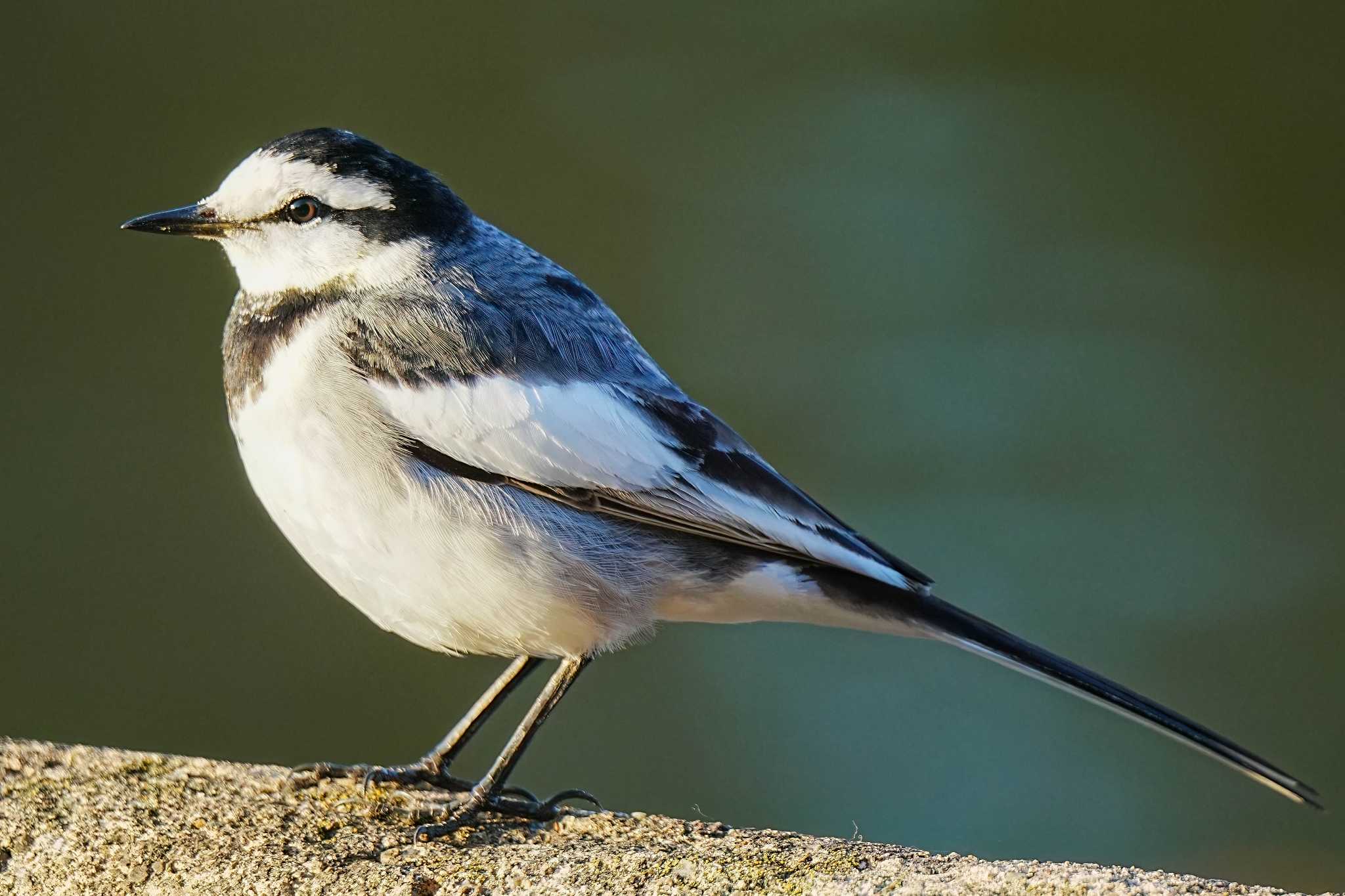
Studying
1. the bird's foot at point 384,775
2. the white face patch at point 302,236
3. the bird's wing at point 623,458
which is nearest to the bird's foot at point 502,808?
the bird's foot at point 384,775

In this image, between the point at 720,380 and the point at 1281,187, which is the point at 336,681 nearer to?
the point at 720,380

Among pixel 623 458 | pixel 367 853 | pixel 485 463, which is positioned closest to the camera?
pixel 367 853

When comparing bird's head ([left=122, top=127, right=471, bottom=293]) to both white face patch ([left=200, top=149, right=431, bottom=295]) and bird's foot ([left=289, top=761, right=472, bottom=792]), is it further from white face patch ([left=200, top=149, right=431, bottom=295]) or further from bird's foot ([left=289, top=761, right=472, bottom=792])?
bird's foot ([left=289, top=761, right=472, bottom=792])

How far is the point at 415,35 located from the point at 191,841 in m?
5.33

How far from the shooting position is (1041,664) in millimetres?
3531

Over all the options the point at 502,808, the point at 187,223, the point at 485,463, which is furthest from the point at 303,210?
the point at 502,808

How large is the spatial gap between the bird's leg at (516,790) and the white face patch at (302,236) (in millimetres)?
1043

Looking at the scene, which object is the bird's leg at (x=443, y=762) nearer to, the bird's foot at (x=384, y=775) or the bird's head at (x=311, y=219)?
the bird's foot at (x=384, y=775)

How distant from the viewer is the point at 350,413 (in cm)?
326

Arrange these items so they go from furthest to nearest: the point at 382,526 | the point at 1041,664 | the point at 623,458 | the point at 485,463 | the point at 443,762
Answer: the point at 443,762
the point at 1041,664
the point at 623,458
the point at 485,463
the point at 382,526

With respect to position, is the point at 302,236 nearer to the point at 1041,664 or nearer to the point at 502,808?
the point at 502,808

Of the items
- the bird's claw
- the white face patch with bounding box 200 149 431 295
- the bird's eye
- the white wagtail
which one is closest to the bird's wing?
the white wagtail

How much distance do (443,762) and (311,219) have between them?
4.52 ft

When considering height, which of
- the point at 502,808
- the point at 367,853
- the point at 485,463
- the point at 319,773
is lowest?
the point at 367,853
